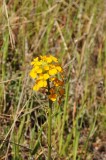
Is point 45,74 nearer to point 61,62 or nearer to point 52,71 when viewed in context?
point 52,71

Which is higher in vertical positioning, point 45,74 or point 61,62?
point 61,62

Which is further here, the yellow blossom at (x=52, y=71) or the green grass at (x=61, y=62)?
the green grass at (x=61, y=62)

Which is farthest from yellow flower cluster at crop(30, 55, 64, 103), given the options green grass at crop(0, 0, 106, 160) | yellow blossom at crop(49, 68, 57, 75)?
green grass at crop(0, 0, 106, 160)

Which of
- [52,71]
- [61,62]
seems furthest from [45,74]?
[61,62]

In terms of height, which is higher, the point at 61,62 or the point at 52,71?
the point at 61,62

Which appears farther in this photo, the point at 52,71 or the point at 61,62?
the point at 61,62

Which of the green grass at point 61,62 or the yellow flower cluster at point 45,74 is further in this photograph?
the green grass at point 61,62

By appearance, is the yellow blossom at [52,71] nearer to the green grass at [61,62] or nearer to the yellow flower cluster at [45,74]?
the yellow flower cluster at [45,74]

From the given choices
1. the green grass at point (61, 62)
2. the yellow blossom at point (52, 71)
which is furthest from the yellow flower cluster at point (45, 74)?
the green grass at point (61, 62)
